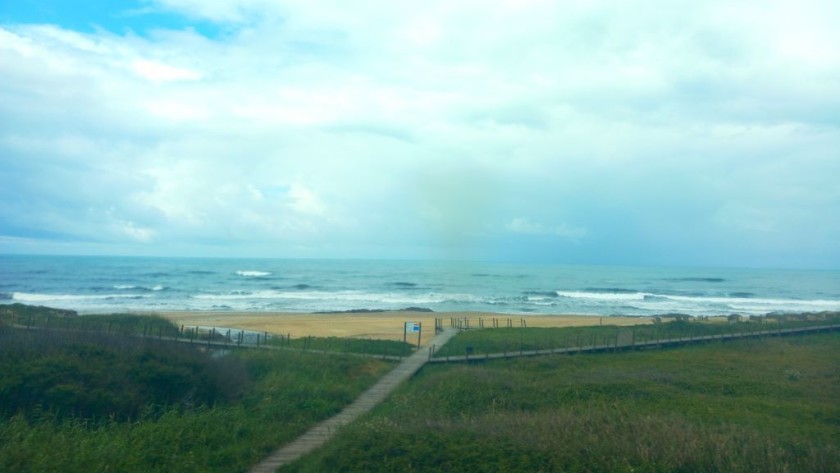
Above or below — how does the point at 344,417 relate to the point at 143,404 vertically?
below

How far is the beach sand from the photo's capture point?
1435 inches

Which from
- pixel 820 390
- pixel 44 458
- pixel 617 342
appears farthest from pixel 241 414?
pixel 617 342

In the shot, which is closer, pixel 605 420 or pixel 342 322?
pixel 605 420

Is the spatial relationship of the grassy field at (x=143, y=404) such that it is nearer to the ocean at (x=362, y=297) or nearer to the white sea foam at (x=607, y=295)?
the ocean at (x=362, y=297)

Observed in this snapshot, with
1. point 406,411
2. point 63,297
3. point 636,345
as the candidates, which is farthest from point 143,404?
point 63,297

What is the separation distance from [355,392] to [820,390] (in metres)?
12.7

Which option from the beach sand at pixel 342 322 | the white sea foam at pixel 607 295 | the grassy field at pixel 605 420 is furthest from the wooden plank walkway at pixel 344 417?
the white sea foam at pixel 607 295

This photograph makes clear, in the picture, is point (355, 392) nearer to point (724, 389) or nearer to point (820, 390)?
point (724, 389)

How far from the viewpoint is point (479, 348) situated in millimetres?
25266

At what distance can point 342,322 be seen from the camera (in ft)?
144

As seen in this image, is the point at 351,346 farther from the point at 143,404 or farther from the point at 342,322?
the point at 342,322

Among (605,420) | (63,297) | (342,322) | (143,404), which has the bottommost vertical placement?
(63,297)

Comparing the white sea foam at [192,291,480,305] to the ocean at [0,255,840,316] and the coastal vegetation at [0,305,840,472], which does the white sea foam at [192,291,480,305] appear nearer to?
the ocean at [0,255,840,316]

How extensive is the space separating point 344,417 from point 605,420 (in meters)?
5.86
